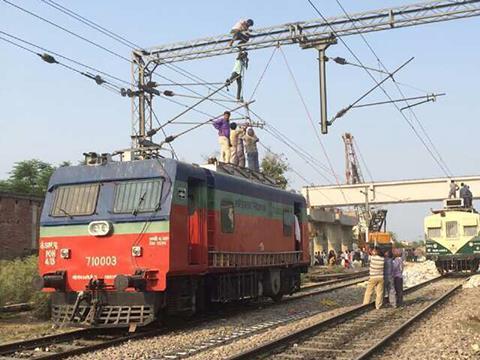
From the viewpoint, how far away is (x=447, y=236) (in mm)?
Result: 29406

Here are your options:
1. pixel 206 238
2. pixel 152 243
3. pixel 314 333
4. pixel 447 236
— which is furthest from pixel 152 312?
pixel 447 236

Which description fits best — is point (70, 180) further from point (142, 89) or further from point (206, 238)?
point (142, 89)

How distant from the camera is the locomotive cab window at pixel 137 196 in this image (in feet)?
37.8

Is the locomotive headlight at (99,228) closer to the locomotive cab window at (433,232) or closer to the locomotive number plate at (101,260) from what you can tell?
the locomotive number plate at (101,260)

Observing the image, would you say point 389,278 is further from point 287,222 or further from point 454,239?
point 454,239

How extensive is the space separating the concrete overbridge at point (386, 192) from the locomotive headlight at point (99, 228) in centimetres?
3891

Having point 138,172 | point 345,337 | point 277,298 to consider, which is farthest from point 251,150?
point 345,337

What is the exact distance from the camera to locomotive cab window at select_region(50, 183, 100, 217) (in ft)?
39.5

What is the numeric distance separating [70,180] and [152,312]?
3448 millimetres

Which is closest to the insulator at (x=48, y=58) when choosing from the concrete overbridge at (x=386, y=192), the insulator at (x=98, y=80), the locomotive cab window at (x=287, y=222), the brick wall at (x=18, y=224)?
the insulator at (x=98, y=80)

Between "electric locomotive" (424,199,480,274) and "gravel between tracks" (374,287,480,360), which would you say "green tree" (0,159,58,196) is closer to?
"electric locomotive" (424,199,480,274)

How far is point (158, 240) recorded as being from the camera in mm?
11164

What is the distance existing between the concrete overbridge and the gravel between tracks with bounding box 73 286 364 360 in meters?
32.9

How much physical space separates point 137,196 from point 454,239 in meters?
21.5
